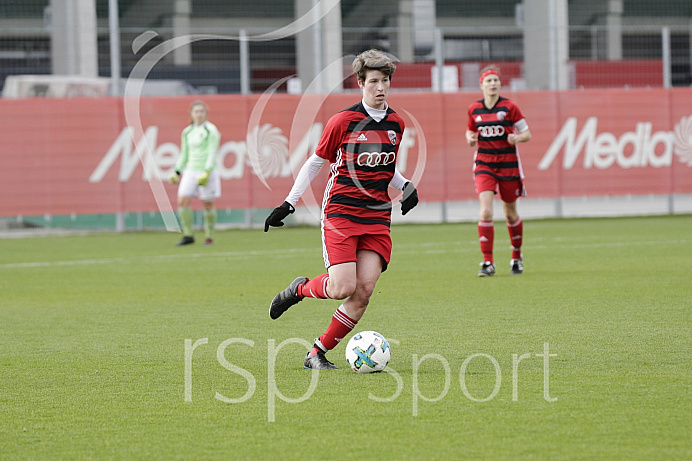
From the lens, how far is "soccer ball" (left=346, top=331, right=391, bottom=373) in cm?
575

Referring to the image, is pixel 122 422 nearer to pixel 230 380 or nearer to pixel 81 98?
Result: pixel 230 380

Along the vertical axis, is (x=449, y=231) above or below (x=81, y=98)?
below

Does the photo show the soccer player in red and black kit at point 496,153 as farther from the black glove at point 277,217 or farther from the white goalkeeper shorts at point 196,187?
the white goalkeeper shorts at point 196,187

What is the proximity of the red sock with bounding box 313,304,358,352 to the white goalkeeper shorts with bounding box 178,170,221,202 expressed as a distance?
10.4 meters

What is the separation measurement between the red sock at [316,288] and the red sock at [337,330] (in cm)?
14

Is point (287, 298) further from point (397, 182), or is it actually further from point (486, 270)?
Result: point (486, 270)

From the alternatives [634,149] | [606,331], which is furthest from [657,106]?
[606,331]

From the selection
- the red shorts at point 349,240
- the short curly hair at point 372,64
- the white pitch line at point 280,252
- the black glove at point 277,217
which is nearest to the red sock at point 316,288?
the red shorts at point 349,240

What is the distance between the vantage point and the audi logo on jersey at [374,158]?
6037 mm

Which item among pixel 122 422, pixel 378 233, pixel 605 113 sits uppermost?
pixel 605 113

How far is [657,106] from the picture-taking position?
68.3ft

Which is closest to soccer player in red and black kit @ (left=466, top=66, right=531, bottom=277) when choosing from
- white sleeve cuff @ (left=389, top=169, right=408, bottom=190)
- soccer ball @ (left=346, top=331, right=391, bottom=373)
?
white sleeve cuff @ (left=389, top=169, right=408, bottom=190)

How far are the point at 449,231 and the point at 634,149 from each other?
4.88 meters

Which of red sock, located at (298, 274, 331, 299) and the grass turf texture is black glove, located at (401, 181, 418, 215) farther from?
the grass turf texture
